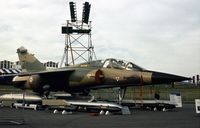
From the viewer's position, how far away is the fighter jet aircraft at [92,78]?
17.0m

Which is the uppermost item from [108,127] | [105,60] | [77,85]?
[105,60]

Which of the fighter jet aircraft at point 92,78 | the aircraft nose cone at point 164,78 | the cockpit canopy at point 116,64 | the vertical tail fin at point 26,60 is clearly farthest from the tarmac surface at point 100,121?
the vertical tail fin at point 26,60

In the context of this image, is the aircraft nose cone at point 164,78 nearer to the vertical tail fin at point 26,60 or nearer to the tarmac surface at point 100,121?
the tarmac surface at point 100,121

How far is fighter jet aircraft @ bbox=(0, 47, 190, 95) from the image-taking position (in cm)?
1698

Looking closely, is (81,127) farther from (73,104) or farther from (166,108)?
(166,108)

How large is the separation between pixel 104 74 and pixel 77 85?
2.16m

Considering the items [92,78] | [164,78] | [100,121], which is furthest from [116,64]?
A: [100,121]

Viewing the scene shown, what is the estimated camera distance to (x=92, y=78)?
1853 centimetres

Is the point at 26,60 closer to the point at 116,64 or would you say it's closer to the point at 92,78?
the point at 92,78

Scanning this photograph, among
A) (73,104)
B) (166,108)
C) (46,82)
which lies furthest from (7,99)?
(166,108)

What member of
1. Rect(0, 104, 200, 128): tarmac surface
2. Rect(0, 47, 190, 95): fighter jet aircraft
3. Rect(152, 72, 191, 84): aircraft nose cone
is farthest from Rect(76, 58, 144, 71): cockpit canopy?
Rect(0, 104, 200, 128): tarmac surface

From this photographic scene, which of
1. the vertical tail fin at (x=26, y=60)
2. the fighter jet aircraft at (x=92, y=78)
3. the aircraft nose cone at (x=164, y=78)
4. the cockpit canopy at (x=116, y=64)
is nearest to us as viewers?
the aircraft nose cone at (x=164, y=78)

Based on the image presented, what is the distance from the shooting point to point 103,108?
15758mm

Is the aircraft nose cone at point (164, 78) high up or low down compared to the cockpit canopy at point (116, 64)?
down
